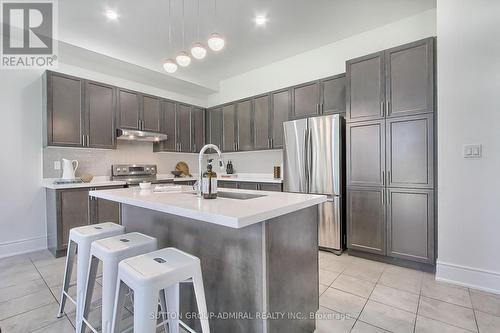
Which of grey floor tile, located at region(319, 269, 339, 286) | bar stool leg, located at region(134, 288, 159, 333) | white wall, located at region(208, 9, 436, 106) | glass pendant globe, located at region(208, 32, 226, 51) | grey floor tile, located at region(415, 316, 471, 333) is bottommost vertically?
grey floor tile, located at region(319, 269, 339, 286)

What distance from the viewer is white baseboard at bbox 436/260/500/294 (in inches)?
83.5

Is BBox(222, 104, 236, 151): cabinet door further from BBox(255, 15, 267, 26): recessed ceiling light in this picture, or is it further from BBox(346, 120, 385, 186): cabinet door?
BBox(346, 120, 385, 186): cabinet door

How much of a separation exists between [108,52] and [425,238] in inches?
190

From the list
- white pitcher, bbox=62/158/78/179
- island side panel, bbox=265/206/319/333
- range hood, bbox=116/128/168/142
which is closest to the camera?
island side panel, bbox=265/206/319/333

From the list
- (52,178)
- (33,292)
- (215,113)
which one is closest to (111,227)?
(33,292)

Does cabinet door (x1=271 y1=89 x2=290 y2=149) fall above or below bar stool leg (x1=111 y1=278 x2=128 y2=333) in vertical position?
above

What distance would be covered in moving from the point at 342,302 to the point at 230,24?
336 centimetres

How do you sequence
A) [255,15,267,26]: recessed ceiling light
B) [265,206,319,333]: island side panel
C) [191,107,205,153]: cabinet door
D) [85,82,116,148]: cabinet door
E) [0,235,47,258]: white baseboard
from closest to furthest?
[265,206,319,333]: island side panel < [255,15,267,26]: recessed ceiling light < [0,235,47,258]: white baseboard < [85,82,116,148]: cabinet door < [191,107,205,153]: cabinet door

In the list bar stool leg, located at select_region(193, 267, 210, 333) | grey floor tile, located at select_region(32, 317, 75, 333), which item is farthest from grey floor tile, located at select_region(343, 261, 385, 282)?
grey floor tile, located at select_region(32, 317, 75, 333)

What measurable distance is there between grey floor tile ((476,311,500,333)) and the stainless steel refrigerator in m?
1.42

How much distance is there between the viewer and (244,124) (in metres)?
4.54

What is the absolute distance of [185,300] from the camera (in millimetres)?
1663

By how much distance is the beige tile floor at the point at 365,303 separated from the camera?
171 cm

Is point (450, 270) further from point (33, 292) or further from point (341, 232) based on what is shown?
point (33, 292)
